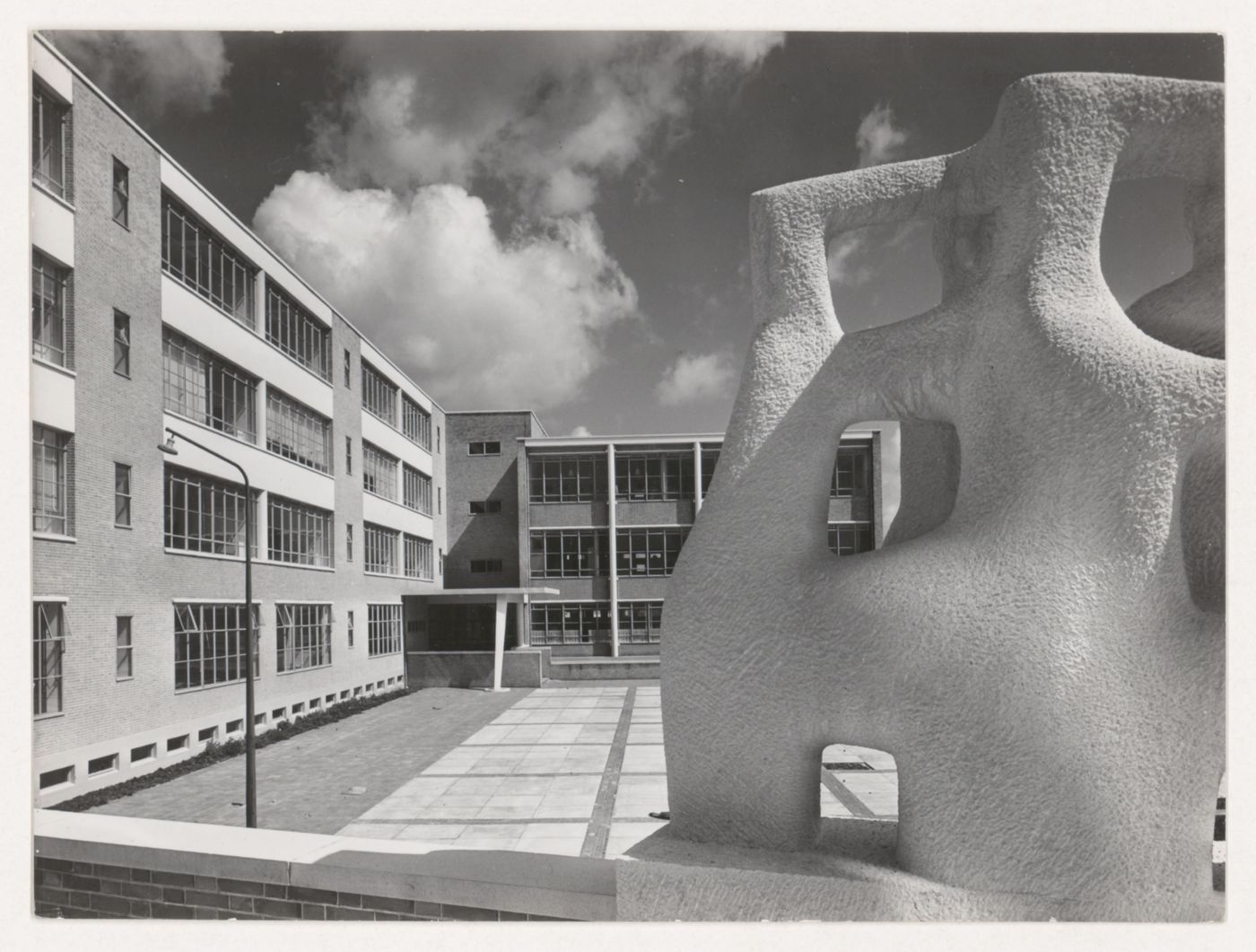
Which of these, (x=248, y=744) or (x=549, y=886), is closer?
(x=549, y=886)

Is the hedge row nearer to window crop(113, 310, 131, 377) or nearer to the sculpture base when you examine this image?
window crop(113, 310, 131, 377)

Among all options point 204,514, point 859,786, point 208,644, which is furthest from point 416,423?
point 859,786

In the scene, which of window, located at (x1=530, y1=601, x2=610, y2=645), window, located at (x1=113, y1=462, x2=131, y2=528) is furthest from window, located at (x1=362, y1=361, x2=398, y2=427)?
window, located at (x1=113, y1=462, x2=131, y2=528)

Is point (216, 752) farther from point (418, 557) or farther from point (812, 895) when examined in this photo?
point (418, 557)

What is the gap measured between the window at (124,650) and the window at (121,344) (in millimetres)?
3856

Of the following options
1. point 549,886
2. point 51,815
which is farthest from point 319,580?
point 549,886

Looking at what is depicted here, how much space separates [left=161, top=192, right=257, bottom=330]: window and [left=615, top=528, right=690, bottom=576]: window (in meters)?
14.6

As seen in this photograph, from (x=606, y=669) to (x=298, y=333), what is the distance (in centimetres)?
1315

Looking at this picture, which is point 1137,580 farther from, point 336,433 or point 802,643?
point 336,433

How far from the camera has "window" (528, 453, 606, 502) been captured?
106 feet

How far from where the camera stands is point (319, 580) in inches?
970

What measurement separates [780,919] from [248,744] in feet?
29.3

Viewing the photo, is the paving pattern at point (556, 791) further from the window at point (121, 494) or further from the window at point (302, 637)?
the window at point (121, 494)

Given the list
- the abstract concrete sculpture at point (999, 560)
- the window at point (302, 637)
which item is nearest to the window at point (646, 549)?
the window at point (302, 637)
